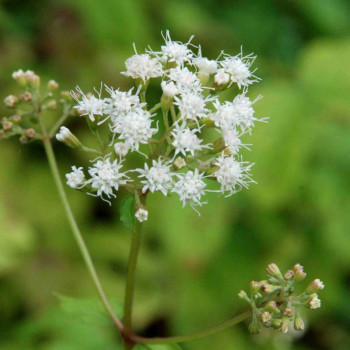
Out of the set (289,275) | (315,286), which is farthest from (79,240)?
(315,286)

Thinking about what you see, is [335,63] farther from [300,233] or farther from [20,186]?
[20,186]

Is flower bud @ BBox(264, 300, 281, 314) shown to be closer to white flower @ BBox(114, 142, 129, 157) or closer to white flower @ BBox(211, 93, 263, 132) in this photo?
white flower @ BBox(211, 93, 263, 132)

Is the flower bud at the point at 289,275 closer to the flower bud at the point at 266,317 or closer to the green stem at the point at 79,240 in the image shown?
the flower bud at the point at 266,317

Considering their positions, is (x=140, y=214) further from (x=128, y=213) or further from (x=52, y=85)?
(x=52, y=85)

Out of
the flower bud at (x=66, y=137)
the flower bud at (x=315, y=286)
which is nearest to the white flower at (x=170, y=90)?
the flower bud at (x=66, y=137)

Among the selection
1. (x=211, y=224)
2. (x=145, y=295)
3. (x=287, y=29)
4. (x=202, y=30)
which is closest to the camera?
(x=211, y=224)

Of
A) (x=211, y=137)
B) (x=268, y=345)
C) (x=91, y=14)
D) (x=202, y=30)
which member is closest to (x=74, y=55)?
(x=91, y=14)
